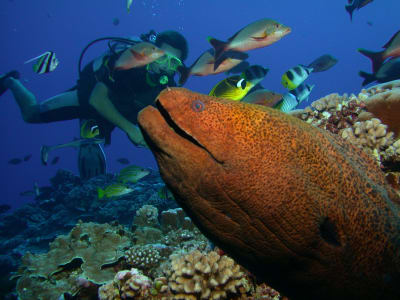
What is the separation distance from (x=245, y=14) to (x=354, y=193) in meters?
169

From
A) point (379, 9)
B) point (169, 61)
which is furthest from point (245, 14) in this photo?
point (169, 61)

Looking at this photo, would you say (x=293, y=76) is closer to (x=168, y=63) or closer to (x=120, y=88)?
(x=168, y=63)

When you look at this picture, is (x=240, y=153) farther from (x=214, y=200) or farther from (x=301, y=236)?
(x=301, y=236)

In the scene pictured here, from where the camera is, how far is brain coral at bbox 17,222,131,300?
449cm

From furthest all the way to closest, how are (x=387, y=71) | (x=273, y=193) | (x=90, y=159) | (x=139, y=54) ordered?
(x=90, y=159), (x=387, y=71), (x=139, y=54), (x=273, y=193)

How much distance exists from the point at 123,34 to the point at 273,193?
151661 mm

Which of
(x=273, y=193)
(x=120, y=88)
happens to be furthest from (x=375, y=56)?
(x=120, y=88)

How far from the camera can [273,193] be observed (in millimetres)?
1333

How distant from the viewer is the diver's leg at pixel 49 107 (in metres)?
8.60

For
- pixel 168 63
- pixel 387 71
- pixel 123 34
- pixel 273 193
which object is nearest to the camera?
pixel 273 193

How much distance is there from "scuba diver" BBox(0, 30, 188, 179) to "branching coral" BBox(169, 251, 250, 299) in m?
4.65

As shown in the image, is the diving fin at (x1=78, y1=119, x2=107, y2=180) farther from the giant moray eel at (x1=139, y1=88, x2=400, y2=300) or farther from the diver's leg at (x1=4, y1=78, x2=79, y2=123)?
the giant moray eel at (x1=139, y1=88, x2=400, y2=300)

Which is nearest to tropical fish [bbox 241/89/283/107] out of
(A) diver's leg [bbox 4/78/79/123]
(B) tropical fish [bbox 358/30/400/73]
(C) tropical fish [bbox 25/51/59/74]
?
(B) tropical fish [bbox 358/30/400/73]

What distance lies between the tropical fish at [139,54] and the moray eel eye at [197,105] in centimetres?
472
